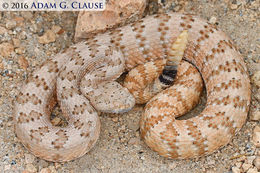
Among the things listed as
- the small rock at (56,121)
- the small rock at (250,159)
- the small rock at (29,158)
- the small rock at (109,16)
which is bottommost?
the small rock at (29,158)

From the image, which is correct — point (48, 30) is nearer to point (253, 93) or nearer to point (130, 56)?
point (130, 56)

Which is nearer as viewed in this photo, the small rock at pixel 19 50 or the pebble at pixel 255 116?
the pebble at pixel 255 116

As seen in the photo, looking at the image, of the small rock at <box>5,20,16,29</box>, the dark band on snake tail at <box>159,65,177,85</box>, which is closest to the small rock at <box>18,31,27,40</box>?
the small rock at <box>5,20,16,29</box>

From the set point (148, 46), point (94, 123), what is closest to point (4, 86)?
point (94, 123)

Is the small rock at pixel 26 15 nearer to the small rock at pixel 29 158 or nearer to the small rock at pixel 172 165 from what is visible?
the small rock at pixel 29 158

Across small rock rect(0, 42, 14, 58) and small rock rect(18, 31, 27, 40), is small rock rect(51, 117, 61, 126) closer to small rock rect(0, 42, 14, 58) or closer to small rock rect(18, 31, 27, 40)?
small rock rect(0, 42, 14, 58)

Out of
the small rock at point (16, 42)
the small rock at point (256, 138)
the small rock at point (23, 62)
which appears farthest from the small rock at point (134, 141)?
the small rock at point (16, 42)
